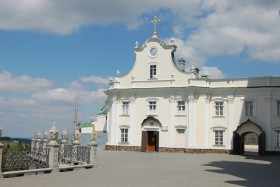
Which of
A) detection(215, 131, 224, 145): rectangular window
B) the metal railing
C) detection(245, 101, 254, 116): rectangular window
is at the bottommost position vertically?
the metal railing

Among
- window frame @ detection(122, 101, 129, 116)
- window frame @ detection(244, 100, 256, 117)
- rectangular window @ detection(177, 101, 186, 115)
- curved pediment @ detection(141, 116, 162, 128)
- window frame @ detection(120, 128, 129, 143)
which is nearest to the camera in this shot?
window frame @ detection(244, 100, 256, 117)

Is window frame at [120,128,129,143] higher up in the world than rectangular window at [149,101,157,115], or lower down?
lower down

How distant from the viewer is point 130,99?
3978 cm

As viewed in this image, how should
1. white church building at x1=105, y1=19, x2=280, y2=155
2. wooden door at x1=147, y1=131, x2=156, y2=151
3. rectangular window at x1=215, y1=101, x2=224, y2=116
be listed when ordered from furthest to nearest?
wooden door at x1=147, y1=131, x2=156, y2=151, rectangular window at x1=215, y1=101, x2=224, y2=116, white church building at x1=105, y1=19, x2=280, y2=155

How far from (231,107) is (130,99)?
10151 mm

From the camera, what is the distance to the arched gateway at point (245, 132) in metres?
35.1

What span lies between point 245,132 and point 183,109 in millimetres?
6220

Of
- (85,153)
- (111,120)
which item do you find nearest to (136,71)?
(111,120)

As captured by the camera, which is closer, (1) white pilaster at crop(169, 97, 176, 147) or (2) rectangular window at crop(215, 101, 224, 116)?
(2) rectangular window at crop(215, 101, 224, 116)

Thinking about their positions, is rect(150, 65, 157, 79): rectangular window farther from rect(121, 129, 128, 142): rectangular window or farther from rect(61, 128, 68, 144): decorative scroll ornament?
rect(61, 128, 68, 144): decorative scroll ornament

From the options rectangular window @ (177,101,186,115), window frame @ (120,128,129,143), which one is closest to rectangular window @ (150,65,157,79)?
rectangular window @ (177,101,186,115)

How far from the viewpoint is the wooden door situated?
38719 mm

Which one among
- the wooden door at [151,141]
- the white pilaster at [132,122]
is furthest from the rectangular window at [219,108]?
the white pilaster at [132,122]

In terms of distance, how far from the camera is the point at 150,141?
38844mm
